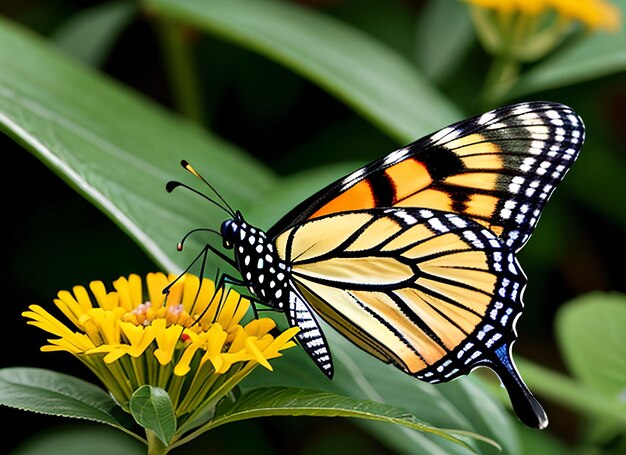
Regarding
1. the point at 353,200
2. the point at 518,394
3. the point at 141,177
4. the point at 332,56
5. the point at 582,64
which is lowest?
the point at 518,394

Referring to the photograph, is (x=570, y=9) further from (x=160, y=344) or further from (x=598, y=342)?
(x=160, y=344)

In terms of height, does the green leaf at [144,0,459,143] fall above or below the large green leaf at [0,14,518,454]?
above

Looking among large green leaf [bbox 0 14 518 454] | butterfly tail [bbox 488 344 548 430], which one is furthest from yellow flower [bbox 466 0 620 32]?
butterfly tail [bbox 488 344 548 430]

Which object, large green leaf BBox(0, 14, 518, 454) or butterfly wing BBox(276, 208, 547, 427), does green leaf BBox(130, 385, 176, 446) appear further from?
butterfly wing BBox(276, 208, 547, 427)

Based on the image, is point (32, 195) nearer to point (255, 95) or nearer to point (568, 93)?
point (255, 95)

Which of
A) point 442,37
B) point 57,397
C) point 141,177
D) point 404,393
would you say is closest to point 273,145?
point 442,37

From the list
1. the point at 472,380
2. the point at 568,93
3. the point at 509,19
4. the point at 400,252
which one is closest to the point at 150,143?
the point at 400,252
